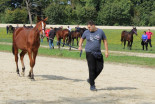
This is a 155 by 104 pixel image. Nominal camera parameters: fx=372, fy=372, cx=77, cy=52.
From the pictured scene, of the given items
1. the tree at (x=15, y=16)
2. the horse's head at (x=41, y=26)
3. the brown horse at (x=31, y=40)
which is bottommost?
the tree at (x=15, y=16)

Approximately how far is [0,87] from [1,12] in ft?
295

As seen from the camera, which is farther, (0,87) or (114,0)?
(114,0)

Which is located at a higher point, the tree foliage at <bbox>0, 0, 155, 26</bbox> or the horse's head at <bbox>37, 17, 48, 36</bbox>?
the horse's head at <bbox>37, 17, 48, 36</bbox>

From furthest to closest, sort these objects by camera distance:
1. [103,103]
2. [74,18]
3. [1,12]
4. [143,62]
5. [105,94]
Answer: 1. [1,12]
2. [74,18]
3. [143,62]
4. [105,94]
5. [103,103]

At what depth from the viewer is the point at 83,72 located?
1609 cm

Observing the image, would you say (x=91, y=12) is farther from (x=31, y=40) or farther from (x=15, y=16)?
(x=31, y=40)

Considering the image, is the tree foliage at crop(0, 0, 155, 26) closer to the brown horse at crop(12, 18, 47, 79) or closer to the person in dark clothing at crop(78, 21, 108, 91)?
the brown horse at crop(12, 18, 47, 79)

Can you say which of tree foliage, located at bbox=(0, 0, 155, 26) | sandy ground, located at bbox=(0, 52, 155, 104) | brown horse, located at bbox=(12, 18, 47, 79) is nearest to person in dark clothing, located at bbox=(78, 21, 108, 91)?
sandy ground, located at bbox=(0, 52, 155, 104)

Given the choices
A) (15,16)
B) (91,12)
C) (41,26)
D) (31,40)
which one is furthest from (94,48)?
(91,12)

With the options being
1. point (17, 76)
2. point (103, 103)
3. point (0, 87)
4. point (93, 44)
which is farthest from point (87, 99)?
point (17, 76)

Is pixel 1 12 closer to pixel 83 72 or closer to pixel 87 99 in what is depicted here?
pixel 83 72

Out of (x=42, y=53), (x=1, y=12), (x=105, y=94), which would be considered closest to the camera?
(x=105, y=94)

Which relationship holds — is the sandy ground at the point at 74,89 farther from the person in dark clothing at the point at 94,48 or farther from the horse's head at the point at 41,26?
the horse's head at the point at 41,26

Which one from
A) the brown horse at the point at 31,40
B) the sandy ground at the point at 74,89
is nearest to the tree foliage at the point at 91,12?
the brown horse at the point at 31,40
